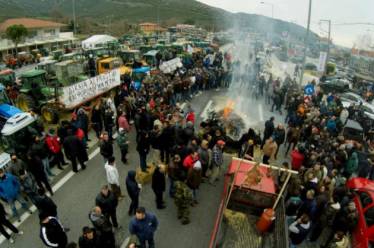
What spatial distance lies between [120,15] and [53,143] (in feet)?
393

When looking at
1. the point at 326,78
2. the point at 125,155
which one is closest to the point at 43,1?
the point at 326,78

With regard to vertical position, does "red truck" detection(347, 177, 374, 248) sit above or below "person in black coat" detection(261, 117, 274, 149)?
below

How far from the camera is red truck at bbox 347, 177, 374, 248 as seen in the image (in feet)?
22.6

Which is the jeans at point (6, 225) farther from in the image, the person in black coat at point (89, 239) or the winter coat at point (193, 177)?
the winter coat at point (193, 177)

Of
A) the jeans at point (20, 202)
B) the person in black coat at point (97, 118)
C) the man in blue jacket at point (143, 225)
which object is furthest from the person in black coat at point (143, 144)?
the man in blue jacket at point (143, 225)

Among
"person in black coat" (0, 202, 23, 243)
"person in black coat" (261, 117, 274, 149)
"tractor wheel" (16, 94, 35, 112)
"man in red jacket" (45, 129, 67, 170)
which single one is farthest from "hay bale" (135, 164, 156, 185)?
"tractor wheel" (16, 94, 35, 112)

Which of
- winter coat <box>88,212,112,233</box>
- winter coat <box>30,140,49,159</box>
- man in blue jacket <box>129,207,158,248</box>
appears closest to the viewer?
winter coat <box>88,212,112,233</box>

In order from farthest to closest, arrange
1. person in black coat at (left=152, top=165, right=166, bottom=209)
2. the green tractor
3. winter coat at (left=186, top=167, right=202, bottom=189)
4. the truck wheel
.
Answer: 1. the green tractor
2. the truck wheel
3. winter coat at (left=186, top=167, right=202, bottom=189)
4. person in black coat at (left=152, top=165, right=166, bottom=209)

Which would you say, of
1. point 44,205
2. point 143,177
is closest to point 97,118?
point 143,177

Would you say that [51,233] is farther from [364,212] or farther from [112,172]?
[364,212]

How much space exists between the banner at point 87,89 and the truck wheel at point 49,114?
604 mm

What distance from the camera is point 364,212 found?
24.7 ft

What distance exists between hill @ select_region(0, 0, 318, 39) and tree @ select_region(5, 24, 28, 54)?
1141 inches

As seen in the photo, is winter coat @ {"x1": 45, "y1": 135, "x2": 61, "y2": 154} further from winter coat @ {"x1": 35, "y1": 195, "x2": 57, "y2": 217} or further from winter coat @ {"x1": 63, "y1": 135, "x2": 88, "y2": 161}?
winter coat @ {"x1": 35, "y1": 195, "x2": 57, "y2": 217}
